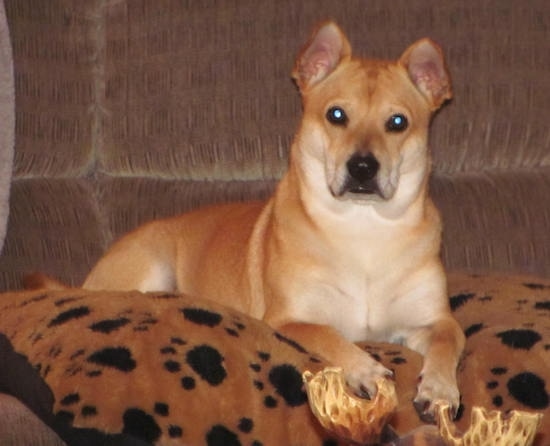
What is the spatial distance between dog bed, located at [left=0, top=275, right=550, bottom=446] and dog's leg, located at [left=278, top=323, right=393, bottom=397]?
3.3 inches

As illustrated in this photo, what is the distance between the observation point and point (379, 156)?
3.20 meters

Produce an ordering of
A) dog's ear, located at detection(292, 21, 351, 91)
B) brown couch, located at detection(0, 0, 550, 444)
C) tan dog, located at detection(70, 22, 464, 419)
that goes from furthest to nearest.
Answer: brown couch, located at detection(0, 0, 550, 444) → dog's ear, located at detection(292, 21, 351, 91) → tan dog, located at detection(70, 22, 464, 419)

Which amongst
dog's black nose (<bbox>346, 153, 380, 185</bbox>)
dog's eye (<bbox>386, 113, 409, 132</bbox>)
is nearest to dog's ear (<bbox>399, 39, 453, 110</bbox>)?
dog's eye (<bbox>386, 113, 409, 132</bbox>)

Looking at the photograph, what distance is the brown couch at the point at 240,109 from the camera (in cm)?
388

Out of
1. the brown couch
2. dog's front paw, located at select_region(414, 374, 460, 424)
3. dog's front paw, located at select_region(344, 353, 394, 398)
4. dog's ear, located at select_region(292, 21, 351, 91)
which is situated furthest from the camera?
the brown couch

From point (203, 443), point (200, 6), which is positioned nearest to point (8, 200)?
point (200, 6)

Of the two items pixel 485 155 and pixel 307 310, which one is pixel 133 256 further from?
pixel 485 155

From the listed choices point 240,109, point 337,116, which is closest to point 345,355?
point 337,116

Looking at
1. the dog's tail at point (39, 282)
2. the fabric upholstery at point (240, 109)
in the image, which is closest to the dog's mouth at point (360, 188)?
the fabric upholstery at point (240, 109)

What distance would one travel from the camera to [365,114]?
334 centimetres

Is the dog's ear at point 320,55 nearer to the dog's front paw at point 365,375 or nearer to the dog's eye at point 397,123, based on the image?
the dog's eye at point 397,123

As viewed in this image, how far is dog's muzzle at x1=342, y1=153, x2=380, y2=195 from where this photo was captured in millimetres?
3174

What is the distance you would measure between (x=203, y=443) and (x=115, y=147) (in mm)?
1691

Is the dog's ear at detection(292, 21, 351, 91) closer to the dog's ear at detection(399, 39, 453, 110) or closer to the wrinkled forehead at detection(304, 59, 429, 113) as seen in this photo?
the wrinkled forehead at detection(304, 59, 429, 113)
